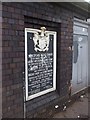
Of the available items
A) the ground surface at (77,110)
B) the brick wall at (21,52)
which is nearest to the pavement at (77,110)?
the ground surface at (77,110)

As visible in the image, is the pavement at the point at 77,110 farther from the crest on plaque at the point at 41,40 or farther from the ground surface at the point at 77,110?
the crest on plaque at the point at 41,40

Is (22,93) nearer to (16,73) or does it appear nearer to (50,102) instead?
(16,73)

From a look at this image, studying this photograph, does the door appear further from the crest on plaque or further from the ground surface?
the crest on plaque

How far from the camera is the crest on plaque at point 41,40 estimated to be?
14.2 feet

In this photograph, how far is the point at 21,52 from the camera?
12.4ft

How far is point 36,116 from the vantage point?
4.25 meters

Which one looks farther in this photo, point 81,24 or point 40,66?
point 81,24

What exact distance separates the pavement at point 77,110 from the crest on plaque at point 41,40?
156 centimetres

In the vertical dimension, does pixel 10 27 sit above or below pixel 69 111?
above

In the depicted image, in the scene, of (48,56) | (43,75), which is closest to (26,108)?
(43,75)

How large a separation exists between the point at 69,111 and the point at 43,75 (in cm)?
125

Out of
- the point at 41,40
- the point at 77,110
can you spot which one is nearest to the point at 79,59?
the point at 77,110

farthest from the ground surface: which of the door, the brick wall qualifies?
the door

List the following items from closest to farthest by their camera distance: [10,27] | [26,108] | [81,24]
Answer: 1. [10,27]
2. [26,108]
3. [81,24]
